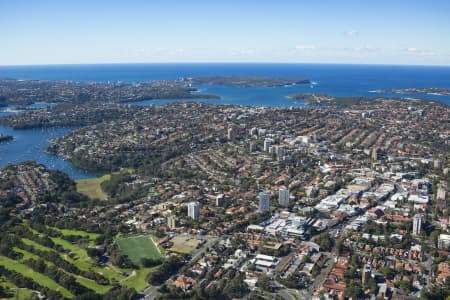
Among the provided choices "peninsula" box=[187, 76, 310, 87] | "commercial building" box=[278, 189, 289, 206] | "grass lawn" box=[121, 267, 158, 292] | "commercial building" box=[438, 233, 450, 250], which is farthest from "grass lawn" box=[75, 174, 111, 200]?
"peninsula" box=[187, 76, 310, 87]

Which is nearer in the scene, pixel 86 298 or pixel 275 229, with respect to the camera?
pixel 86 298

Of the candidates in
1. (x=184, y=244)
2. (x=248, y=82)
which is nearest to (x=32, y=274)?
(x=184, y=244)

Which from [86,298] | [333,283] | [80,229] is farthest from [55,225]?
[333,283]

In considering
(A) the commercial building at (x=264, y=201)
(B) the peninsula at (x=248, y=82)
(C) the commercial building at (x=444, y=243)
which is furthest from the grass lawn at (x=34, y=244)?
(B) the peninsula at (x=248, y=82)

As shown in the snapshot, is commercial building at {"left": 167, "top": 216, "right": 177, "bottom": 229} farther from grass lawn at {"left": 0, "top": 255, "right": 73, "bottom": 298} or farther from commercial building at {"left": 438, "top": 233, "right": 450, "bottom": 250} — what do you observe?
commercial building at {"left": 438, "top": 233, "right": 450, "bottom": 250}

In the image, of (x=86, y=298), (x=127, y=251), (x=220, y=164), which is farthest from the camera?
(x=220, y=164)

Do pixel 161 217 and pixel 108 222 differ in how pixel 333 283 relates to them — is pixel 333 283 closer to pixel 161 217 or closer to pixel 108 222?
pixel 161 217
